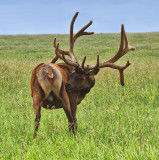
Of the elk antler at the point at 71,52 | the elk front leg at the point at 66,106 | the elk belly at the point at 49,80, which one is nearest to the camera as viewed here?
the elk belly at the point at 49,80

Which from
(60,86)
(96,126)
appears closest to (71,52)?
(60,86)

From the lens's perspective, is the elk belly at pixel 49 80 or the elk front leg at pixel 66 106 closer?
the elk belly at pixel 49 80

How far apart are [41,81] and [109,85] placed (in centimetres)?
443

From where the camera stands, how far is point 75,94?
14.9 ft

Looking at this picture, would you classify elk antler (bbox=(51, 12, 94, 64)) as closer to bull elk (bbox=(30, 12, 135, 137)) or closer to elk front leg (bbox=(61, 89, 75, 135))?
bull elk (bbox=(30, 12, 135, 137))

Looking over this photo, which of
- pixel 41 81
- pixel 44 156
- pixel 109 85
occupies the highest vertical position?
pixel 41 81

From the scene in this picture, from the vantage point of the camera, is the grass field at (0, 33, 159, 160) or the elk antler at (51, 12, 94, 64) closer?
the grass field at (0, 33, 159, 160)

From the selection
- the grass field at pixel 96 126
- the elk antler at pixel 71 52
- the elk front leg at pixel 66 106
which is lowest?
the grass field at pixel 96 126

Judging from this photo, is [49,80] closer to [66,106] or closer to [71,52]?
[66,106]

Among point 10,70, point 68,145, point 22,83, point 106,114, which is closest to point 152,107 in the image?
point 106,114

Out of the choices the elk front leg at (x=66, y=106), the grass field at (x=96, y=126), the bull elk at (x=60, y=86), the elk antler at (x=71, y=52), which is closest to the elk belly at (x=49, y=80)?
the bull elk at (x=60, y=86)

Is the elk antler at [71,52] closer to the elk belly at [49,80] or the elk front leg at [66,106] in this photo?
the elk belly at [49,80]

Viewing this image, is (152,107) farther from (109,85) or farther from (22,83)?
(22,83)

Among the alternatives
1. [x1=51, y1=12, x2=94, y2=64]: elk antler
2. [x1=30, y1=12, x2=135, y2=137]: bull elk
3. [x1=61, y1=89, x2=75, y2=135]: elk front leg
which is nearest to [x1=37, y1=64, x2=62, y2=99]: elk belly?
[x1=30, y1=12, x2=135, y2=137]: bull elk
